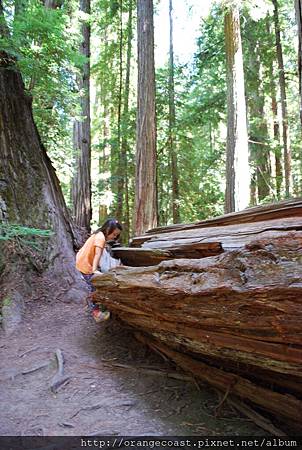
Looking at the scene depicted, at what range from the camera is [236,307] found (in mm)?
2799

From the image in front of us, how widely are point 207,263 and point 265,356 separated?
0.96 m

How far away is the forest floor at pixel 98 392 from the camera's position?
319cm

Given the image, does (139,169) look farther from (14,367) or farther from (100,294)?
(14,367)

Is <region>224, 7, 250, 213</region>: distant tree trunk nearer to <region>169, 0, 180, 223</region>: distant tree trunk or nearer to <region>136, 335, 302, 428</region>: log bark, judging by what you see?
<region>169, 0, 180, 223</region>: distant tree trunk

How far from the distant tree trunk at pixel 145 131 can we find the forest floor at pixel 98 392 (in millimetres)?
3833

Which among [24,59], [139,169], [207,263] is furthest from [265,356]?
[139,169]

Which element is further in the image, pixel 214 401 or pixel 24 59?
pixel 24 59

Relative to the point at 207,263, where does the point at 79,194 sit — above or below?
above

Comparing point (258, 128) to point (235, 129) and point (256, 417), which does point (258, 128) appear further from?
point (256, 417)

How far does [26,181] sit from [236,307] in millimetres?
5447

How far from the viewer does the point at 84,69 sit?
37.9 feet

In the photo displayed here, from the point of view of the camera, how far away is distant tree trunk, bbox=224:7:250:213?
30.9 ft

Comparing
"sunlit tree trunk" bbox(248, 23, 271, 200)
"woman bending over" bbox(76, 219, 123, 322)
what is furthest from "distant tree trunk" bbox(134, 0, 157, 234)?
"sunlit tree trunk" bbox(248, 23, 271, 200)

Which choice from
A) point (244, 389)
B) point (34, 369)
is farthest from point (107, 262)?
point (244, 389)
